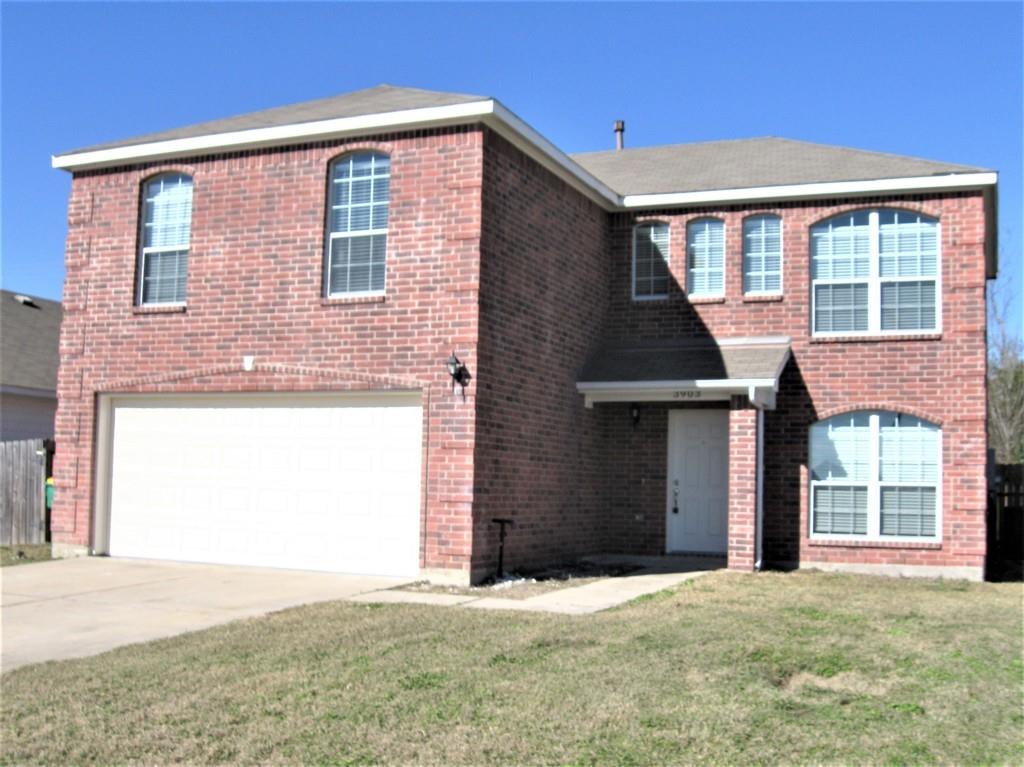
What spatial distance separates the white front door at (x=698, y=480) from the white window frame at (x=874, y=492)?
4.20 feet

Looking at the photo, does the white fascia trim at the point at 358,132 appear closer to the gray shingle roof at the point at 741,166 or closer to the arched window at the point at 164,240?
the arched window at the point at 164,240

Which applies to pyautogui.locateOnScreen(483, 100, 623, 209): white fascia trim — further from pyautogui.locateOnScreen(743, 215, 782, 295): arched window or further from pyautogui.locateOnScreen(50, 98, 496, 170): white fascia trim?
pyautogui.locateOnScreen(743, 215, 782, 295): arched window

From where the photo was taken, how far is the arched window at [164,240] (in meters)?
14.7

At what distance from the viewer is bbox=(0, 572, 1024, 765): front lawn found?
6.01m

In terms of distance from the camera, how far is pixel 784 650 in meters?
8.34

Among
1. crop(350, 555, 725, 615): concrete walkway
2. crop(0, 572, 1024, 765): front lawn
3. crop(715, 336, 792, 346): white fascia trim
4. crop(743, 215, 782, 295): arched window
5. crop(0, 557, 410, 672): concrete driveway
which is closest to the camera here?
crop(0, 572, 1024, 765): front lawn

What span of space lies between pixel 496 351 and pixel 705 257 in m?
4.84

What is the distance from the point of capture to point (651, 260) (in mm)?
16812

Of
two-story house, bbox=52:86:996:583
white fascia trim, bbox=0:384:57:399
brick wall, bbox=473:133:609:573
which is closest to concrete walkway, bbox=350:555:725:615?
two-story house, bbox=52:86:996:583

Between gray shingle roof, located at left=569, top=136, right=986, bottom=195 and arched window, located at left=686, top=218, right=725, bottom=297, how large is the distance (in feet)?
2.02

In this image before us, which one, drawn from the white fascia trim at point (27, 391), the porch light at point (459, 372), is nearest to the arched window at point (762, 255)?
the porch light at point (459, 372)

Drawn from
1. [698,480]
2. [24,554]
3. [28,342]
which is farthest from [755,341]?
[28,342]

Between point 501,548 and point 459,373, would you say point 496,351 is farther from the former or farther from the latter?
point 501,548

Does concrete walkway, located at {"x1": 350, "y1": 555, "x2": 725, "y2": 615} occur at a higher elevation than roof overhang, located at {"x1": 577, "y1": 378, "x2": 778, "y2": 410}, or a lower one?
lower
